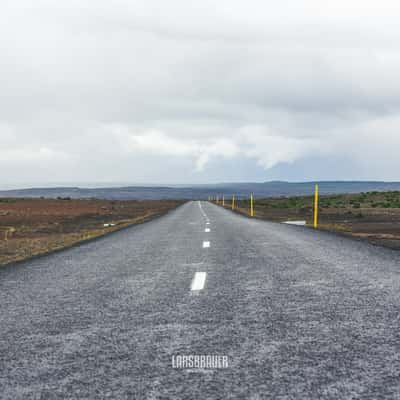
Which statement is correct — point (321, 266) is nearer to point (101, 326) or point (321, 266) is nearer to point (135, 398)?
point (101, 326)

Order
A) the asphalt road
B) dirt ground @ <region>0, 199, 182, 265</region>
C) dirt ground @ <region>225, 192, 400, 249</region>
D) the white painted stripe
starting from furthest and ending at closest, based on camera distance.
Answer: dirt ground @ <region>225, 192, 400, 249</region> → dirt ground @ <region>0, 199, 182, 265</region> → the white painted stripe → the asphalt road

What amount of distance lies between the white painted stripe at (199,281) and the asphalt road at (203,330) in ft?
0.10

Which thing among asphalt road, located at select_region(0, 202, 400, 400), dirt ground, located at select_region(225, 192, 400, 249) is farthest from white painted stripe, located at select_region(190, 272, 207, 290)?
dirt ground, located at select_region(225, 192, 400, 249)

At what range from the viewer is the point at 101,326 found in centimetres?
525

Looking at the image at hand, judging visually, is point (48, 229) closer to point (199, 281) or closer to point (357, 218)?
point (357, 218)

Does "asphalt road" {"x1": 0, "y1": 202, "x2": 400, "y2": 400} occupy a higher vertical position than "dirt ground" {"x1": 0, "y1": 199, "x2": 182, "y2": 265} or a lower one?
higher

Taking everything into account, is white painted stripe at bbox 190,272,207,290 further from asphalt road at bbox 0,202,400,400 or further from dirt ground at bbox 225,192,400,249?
dirt ground at bbox 225,192,400,249

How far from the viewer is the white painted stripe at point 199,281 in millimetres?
7375

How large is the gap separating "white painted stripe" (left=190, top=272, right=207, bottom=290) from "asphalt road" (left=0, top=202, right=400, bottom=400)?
3 centimetres

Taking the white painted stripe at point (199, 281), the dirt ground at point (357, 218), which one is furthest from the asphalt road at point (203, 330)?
the dirt ground at point (357, 218)

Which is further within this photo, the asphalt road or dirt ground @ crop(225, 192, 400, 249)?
dirt ground @ crop(225, 192, 400, 249)

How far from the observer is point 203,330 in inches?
197

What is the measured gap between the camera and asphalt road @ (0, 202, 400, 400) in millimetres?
3553

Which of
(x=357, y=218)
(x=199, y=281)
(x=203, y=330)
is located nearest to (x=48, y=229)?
(x=357, y=218)
